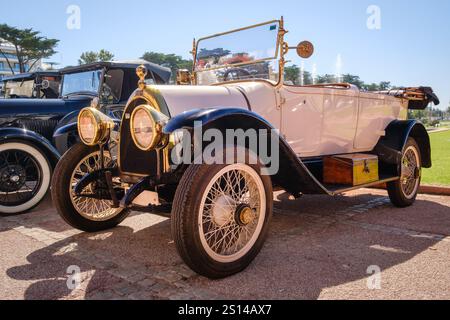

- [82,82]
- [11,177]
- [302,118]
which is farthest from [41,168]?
[302,118]

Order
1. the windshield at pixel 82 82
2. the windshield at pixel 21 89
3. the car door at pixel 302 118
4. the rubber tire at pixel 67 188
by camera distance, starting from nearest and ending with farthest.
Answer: the rubber tire at pixel 67 188
the car door at pixel 302 118
the windshield at pixel 82 82
the windshield at pixel 21 89

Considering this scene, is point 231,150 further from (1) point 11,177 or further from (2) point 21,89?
(2) point 21,89

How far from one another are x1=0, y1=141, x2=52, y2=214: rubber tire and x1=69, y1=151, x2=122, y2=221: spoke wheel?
44.4 inches

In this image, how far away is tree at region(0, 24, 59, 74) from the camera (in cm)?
4116

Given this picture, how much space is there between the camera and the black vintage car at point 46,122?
4445 mm

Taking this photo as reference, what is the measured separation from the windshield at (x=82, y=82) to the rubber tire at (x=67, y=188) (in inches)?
105

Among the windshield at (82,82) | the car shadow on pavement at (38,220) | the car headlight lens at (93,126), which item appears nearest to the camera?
the car headlight lens at (93,126)

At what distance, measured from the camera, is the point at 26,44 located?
4266 cm

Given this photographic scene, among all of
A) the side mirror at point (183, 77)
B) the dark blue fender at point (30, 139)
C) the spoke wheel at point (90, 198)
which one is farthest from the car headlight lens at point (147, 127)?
the dark blue fender at point (30, 139)

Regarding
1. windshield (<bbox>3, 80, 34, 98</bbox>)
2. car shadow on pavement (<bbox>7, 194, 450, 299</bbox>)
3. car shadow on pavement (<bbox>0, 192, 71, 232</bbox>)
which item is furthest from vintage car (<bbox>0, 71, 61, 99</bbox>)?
car shadow on pavement (<bbox>7, 194, 450, 299</bbox>)

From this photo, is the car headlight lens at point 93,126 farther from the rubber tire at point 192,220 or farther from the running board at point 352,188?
the running board at point 352,188

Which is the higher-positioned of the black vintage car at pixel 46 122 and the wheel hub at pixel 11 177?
the black vintage car at pixel 46 122

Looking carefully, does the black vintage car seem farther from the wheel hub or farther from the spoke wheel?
the spoke wheel
